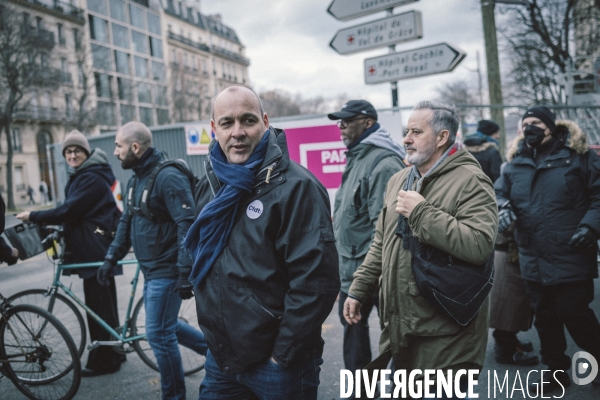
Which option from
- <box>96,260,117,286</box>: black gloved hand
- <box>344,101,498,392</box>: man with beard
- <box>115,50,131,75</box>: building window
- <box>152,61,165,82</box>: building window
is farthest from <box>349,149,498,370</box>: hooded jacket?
<box>152,61,165,82</box>: building window

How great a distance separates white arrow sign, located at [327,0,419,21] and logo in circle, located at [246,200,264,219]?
11.0 feet

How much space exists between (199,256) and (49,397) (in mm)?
2626

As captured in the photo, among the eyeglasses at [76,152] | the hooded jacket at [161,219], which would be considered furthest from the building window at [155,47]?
the hooded jacket at [161,219]

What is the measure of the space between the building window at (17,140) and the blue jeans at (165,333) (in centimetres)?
4478

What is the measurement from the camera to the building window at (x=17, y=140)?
41625mm

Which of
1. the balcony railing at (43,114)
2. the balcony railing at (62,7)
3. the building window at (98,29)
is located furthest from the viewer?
the building window at (98,29)

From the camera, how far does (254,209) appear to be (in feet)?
6.50

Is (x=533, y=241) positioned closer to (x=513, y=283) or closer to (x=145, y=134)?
(x=513, y=283)

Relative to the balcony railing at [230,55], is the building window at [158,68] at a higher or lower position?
lower

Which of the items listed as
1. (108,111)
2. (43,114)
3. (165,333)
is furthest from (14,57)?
(165,333)

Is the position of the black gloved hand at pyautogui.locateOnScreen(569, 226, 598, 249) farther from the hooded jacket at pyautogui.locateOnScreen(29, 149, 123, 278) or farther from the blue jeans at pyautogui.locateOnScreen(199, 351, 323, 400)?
the hooded jacket at pyautogui.locateOnScreen(29, 149, 123, 278)

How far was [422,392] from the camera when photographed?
7.96 feet

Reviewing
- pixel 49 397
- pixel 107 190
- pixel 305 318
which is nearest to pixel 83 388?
pixel 49 397

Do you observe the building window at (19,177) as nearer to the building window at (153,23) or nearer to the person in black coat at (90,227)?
the building window at (153,23)
